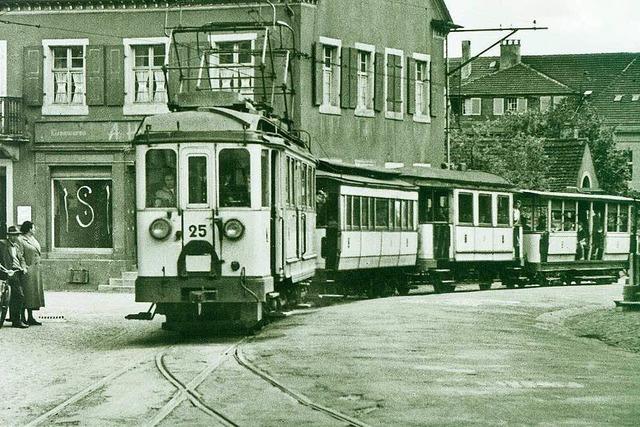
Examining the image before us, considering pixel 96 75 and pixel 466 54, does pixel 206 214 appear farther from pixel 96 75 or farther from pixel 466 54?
pixel 466 54

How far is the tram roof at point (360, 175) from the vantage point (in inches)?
1040

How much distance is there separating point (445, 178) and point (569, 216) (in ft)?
29.2

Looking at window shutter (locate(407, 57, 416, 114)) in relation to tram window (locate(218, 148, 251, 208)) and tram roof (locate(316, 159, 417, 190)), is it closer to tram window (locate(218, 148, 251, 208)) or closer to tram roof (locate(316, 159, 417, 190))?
tram roof (locate(316, 159, 417, 190))

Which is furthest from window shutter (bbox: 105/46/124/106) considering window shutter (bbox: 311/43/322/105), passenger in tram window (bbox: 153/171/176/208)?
passenger in tram window (bbox: 153/171/176/208)

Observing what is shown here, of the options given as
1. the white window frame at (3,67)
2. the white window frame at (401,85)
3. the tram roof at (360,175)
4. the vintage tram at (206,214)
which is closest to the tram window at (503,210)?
the white window frame at (401,85)

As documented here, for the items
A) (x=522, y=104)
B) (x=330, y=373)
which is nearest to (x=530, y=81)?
(x=522, y=104)

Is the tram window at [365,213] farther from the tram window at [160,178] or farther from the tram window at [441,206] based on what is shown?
the tram window at [160,178]

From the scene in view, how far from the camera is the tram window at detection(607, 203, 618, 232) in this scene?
42794 millimetres

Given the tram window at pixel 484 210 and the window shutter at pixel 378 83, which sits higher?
the window shutter at pixel 378 83

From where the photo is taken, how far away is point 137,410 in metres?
10.9

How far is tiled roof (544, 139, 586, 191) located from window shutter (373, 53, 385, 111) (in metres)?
24.7

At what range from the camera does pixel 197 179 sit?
17312 mm

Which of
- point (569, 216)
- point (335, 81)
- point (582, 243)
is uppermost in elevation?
point (335, 81)

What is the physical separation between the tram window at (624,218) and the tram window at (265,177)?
28454 mm
